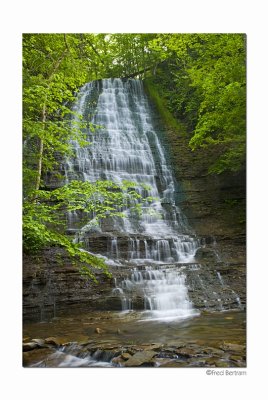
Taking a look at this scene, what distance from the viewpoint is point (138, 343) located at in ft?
11.9

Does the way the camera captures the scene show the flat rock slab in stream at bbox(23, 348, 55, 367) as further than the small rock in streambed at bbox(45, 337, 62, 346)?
No

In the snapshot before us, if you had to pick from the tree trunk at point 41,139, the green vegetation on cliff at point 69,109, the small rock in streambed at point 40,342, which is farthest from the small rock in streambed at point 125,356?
the tree trunk at point 41,139

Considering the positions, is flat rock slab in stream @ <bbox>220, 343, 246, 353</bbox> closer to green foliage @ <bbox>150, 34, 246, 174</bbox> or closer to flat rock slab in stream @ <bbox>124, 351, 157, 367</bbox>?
flat rock slab in stream @ <bbox>124, 351, 157, 367</bbox>

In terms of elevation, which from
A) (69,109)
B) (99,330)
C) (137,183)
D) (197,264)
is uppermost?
(69,109)

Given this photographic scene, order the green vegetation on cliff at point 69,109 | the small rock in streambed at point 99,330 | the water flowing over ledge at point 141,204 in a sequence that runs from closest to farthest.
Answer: the green vegetation on cliff at point 69,109
the small rock in streambed at point 99,330
the water flowing over ledge at point 141,204

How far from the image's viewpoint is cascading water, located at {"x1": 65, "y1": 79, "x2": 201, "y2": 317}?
5.59 metres

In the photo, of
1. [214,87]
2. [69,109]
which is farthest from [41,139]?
[214,87]

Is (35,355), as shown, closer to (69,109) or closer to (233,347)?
(233,347)

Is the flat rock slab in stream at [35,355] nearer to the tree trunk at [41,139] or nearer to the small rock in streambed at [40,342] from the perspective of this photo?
the small rock in streambed at [40,342]

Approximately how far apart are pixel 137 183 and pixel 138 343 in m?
4.16

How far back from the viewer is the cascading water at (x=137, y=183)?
5.59m

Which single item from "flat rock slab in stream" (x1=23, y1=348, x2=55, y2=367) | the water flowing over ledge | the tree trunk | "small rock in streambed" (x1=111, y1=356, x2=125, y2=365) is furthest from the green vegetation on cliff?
"small rock in streambed" (x1=111, y1=356, x2=125, y2=365)
